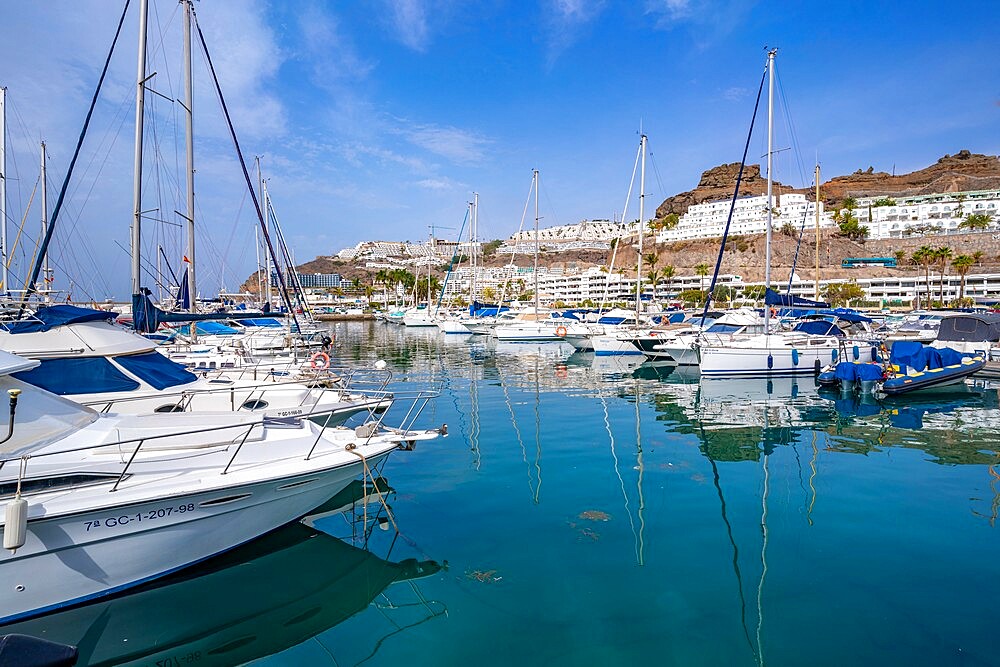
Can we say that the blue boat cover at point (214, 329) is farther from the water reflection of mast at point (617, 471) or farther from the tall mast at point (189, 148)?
the water reflection of mast at point (617, 471)

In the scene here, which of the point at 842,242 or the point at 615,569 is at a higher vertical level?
the point at 842,242

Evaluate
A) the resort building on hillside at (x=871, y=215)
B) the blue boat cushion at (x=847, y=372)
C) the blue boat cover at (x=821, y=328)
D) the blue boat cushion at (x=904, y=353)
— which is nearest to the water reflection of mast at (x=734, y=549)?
the blue boat cushion at (x=847, y=372)

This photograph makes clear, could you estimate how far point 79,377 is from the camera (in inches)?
392

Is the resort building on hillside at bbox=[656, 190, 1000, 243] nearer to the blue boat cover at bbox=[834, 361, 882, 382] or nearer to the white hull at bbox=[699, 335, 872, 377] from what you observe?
the white hull at bbox=[699, 335, 872, 377]

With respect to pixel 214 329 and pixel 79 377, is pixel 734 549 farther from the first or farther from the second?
pixel 214 329

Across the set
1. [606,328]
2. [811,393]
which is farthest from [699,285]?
[811,393]

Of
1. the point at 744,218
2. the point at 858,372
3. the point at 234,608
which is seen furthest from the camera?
the point at 744,218

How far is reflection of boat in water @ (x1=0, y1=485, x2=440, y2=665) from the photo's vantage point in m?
5.63

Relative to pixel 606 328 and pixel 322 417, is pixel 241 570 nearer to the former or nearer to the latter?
pixel 322 417

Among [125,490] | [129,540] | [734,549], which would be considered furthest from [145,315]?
[734,549]

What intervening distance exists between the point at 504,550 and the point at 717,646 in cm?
295

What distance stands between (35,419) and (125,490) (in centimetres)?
161

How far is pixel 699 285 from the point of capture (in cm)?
12681

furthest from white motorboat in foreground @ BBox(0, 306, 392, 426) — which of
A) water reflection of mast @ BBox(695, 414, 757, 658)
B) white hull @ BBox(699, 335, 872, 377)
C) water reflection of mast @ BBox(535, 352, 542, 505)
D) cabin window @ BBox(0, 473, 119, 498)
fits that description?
white hull @ BBox(699, 335, 872, 377)
